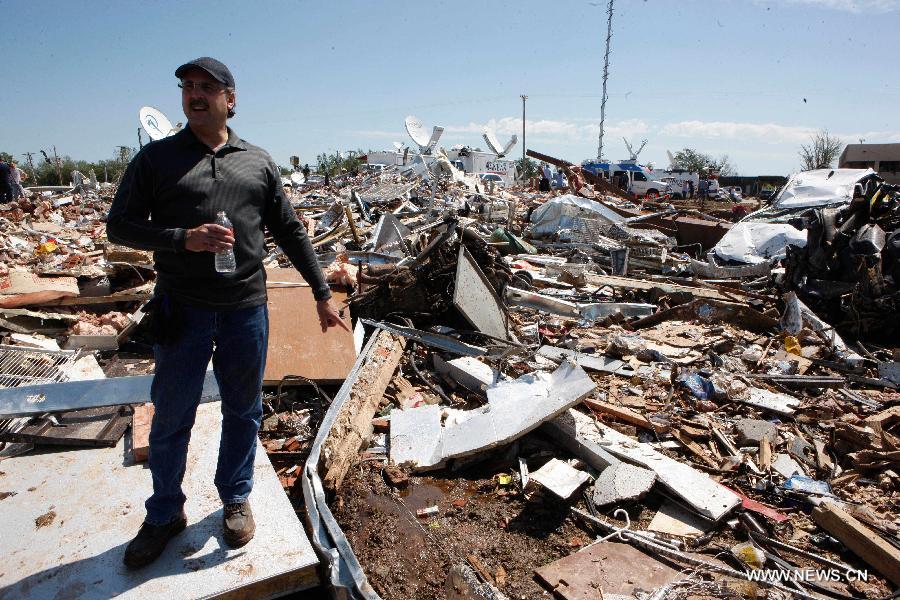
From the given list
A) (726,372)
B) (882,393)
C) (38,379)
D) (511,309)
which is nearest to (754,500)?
(726,372)

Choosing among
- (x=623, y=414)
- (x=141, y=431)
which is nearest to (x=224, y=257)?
(x=141, y=431)

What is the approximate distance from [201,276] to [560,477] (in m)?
2.30

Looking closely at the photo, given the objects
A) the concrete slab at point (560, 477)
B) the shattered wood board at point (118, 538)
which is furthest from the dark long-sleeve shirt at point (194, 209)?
the concrete slab at point (560, 477)

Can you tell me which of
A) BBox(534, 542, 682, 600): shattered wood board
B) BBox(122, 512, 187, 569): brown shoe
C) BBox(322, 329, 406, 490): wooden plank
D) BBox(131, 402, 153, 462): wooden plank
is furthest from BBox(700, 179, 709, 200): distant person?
BBox(122, 512, 187, 569): brown shoe

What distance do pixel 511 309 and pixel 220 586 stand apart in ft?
17.6

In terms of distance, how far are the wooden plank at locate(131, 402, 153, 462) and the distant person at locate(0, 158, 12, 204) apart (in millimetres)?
16096

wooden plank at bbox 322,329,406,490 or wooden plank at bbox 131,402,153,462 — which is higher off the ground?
wooden plank at bbox 131,402,153,462

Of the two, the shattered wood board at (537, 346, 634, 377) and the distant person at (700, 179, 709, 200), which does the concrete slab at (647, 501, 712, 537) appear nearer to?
the shattered wood board at (537, 346, 634, 377)

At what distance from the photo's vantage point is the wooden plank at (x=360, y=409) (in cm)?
303

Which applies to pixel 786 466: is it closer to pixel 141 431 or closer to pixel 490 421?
pixel 490 421

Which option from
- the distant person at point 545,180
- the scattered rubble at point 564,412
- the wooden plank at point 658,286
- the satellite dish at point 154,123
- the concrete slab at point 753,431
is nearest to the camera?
the scattered rubble at point 564,412

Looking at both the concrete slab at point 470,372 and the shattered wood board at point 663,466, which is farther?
the concrete slab at point 470,372

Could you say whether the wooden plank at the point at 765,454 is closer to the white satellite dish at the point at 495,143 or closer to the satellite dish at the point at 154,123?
the satellite dish at the point at 154,123

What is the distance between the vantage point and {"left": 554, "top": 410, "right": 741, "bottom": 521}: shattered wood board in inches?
115
